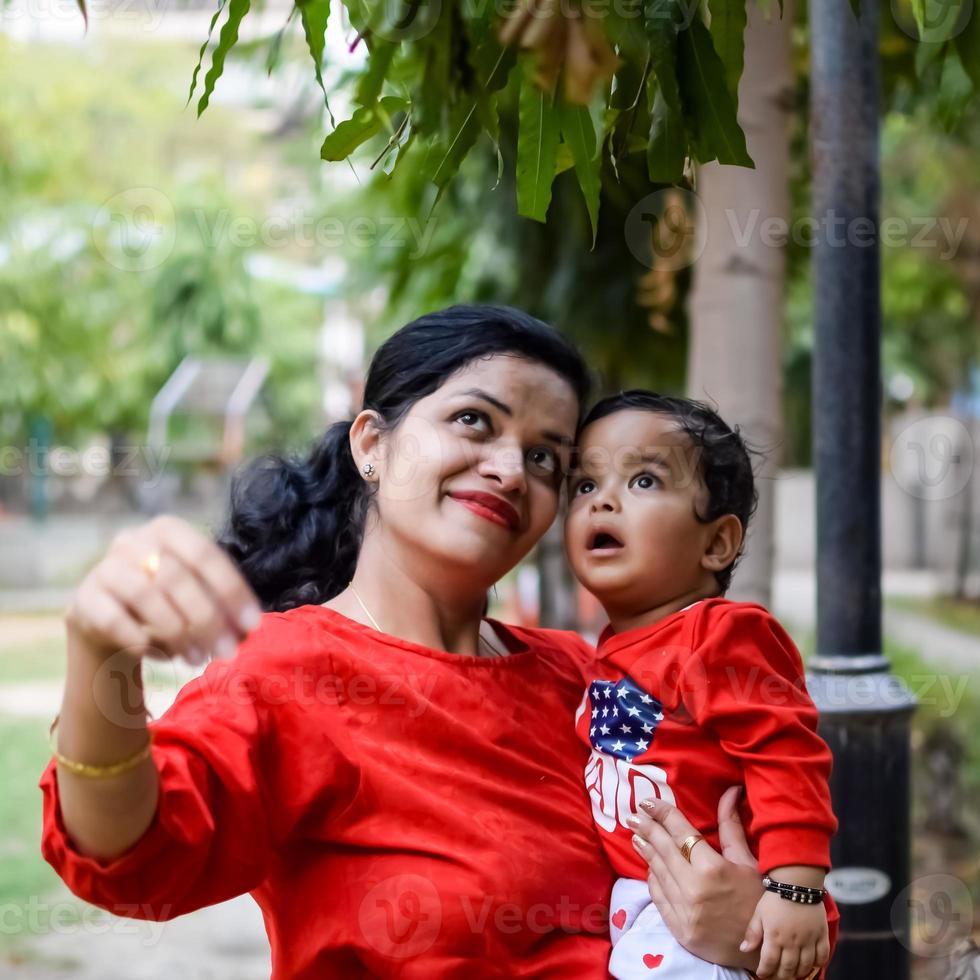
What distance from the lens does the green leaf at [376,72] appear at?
1647 mm

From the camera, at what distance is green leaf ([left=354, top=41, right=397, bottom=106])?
165 centimetres

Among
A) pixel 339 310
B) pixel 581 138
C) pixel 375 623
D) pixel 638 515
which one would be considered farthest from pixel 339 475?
pixel 339 310

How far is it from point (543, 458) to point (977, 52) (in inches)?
33.1

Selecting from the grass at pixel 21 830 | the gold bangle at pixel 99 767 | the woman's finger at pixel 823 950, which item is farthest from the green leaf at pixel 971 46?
the grass at pixel 21 830

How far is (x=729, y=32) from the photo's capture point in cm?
165

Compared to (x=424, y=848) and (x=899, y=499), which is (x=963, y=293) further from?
(x=424, y=848)

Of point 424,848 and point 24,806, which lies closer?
point 424,848

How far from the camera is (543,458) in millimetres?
1987

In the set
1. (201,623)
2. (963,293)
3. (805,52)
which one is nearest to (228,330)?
(963,293)

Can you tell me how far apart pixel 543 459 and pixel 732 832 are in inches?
24.1

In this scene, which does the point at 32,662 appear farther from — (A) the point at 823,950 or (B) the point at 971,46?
(B) the point at 971,46

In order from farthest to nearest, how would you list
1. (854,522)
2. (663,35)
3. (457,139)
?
(854,522)
(457,139)
(663,35)

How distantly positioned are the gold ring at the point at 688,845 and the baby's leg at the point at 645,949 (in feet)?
0.32

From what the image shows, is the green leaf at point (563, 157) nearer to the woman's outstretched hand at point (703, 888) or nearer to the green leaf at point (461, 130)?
the green leaf at point (461, 130)
